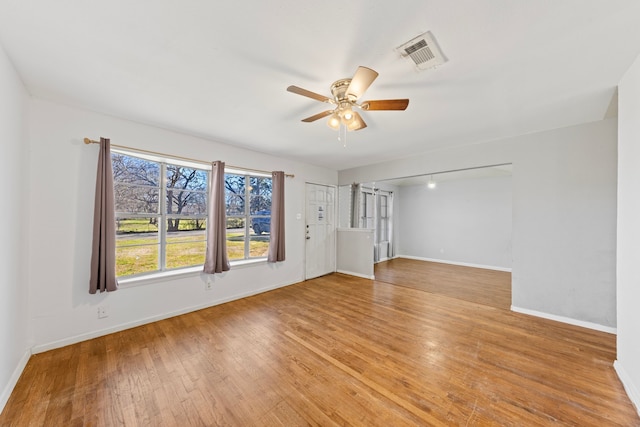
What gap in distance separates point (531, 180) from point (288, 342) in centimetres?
381

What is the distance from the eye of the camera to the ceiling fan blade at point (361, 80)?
151 centimetres

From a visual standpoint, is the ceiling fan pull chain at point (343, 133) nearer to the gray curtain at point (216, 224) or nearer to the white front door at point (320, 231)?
the white front door at point (320, 231)

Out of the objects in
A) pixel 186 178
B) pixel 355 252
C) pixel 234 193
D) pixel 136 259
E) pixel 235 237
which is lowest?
pixel 355 252

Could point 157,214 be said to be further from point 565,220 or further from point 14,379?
point 565,220

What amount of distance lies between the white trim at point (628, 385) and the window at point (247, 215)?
173 inches

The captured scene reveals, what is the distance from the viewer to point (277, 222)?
421cm

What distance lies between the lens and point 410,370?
2.04m

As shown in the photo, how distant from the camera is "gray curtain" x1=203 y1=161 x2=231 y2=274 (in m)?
3.41

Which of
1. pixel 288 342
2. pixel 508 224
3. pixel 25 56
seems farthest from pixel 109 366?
pixel 508 224

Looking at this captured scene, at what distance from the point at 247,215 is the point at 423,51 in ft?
11.6

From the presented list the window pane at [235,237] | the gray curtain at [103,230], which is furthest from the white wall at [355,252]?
the gray curtain at [103,230]

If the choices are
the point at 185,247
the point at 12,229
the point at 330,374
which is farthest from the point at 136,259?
the point at 330,374

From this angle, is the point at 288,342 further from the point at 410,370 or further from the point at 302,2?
the point at 302,2

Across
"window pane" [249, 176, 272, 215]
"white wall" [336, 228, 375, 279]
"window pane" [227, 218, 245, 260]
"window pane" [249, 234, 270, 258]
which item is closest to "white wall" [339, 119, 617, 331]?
"white wall" [336, 228, 375, 279]
